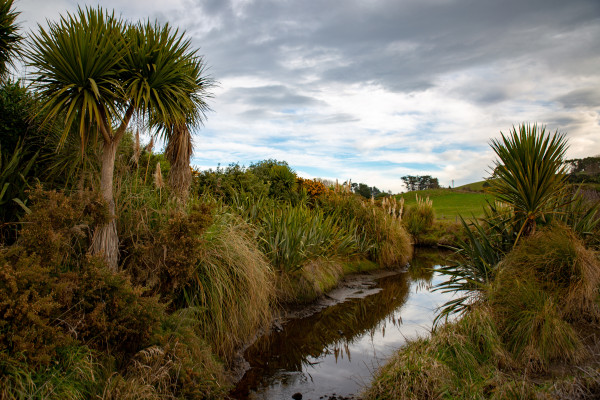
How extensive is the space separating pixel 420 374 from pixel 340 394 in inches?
51.7

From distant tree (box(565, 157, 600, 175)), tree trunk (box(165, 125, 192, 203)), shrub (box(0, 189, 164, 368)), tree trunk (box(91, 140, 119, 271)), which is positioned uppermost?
distant tree (box(565, 157, 600, 175))

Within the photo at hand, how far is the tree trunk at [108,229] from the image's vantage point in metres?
5.30

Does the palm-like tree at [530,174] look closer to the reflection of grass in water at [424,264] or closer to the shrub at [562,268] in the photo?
the shrub at [562,268]

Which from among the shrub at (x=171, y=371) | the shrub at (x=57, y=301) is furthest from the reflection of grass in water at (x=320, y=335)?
the shrub at (x=57, y=301)

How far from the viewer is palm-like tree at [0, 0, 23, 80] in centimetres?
798

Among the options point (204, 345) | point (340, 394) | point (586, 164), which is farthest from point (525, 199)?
point (586, 164)

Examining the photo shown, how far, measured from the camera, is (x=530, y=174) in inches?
281

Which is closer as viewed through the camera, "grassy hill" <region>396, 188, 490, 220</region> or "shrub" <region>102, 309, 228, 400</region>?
"shrub" <region>102, 309, 228, 400</region>

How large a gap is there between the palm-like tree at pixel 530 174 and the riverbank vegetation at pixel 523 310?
2cm

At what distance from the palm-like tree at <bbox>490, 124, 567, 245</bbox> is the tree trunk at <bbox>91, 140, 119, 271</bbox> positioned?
655 cm

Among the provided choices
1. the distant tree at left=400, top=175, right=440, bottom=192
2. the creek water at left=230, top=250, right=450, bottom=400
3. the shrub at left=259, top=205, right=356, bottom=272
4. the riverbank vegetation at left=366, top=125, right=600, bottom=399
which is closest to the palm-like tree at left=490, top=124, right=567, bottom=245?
the riverbank vegetation at left=366, top=125, right=600, bottom=399

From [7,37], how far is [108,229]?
5657 mm

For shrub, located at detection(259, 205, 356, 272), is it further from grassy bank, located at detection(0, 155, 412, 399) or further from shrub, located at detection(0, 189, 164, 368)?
shrub, located at detection(0, 189, 164, 368)

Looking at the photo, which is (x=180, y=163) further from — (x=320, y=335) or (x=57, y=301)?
(x=320, y=335)
